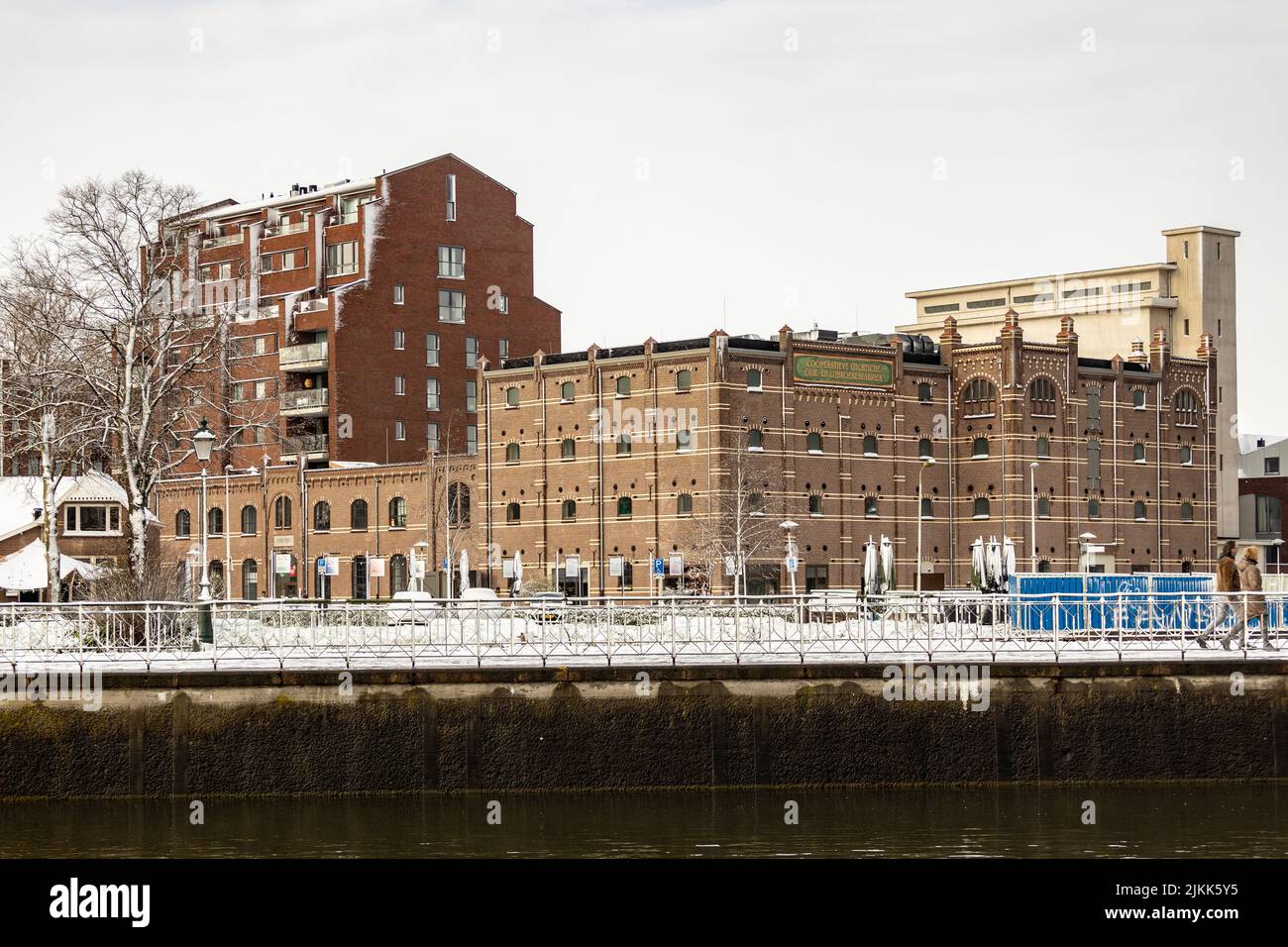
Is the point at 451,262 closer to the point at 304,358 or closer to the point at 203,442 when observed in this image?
the point at 304,358

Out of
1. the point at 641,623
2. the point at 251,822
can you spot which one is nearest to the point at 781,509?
the point at 641,623

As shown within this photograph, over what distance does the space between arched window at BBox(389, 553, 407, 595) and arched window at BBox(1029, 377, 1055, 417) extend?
35333 millimetres

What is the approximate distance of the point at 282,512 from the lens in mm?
99562

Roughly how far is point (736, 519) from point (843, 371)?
11.6 meters

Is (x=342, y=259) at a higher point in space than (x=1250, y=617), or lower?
higher

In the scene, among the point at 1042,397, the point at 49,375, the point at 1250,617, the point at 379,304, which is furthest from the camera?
the point at 379,304

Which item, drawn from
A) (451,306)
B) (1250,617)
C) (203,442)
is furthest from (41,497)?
(451,306)

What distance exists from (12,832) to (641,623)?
1151 cm

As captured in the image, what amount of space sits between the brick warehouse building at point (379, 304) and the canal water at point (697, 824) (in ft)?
244

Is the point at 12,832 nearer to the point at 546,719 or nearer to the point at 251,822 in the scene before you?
the point at 251,822

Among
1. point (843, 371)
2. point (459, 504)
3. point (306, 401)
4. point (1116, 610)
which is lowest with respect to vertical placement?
point (1116, 610)

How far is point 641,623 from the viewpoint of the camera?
32000 millimetres

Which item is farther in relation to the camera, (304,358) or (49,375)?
(304,358)

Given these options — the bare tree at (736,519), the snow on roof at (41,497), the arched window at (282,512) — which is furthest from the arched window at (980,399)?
the snow on roof at (41,497)
